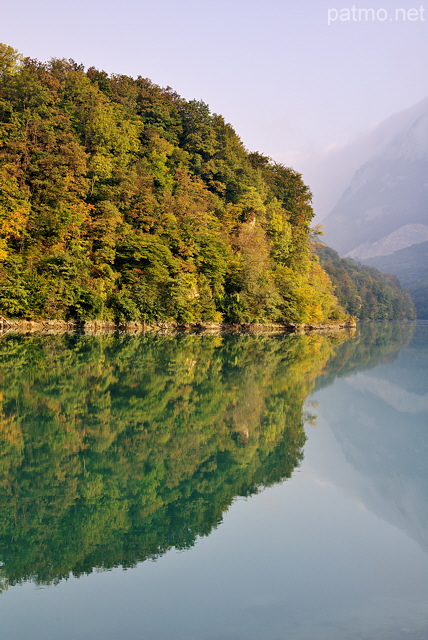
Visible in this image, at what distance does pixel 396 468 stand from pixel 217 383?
6856 millimetres

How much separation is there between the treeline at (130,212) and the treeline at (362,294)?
49615mm

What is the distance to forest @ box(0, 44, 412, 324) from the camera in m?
32.5

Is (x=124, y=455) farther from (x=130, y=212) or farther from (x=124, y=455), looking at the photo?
(x=130, y=212)

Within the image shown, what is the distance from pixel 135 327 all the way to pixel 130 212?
322 inches

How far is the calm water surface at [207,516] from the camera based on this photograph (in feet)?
12.0

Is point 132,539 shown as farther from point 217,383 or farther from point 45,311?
point 45,311

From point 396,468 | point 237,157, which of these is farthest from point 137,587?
point 237,157

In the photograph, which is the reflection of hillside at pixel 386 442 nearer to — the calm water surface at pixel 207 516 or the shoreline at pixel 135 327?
the calm water surface at pixel 207 516

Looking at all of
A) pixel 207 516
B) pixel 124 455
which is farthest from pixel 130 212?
pixel 207 516

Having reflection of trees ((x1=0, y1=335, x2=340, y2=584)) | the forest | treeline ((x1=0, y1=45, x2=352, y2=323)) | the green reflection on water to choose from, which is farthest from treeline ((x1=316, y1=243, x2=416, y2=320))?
reflection of trees ((x1=0, y1=335, x2=340, y2=584))

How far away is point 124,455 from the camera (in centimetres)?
717

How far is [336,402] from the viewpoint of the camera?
39.5ft

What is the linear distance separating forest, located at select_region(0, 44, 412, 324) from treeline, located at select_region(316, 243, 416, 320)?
49.2m

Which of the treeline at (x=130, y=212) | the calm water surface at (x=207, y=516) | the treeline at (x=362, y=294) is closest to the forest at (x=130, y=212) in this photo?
the treeline at (x=130, y=212)
